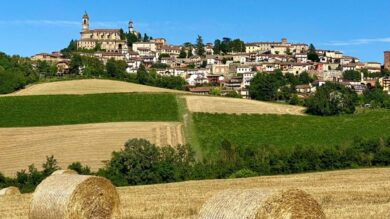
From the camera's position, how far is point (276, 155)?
38.7 metres

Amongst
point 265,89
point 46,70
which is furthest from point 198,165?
point 46,70

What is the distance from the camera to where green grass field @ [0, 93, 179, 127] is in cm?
6594

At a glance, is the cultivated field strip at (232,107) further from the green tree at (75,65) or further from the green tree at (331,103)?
the green tree at (75,65)

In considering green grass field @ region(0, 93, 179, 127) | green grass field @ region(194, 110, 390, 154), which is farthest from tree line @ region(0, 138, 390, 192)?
green grass field @ region(0, 93, 179, 127)

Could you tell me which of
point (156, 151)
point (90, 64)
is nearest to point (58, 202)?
point (156, 151)

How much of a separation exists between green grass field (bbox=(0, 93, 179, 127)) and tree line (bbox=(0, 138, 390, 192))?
25433mm

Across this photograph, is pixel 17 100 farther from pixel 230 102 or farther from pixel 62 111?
pixel 230 102

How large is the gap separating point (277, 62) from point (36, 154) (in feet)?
486

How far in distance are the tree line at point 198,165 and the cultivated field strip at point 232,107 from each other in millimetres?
30461

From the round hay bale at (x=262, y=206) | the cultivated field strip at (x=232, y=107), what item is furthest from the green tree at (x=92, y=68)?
the round hay bale at (x=262, y=206)

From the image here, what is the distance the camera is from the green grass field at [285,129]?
5384 centimetres

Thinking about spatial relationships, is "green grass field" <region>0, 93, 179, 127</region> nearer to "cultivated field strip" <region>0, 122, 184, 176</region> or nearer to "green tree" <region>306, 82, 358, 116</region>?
"cultivated field strip" <region>0, 122, 184, 176</region>

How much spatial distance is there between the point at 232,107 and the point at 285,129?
15.4 metres

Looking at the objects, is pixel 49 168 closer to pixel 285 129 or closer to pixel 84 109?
pixel 285 129
